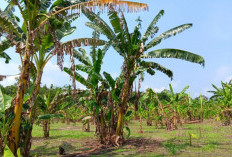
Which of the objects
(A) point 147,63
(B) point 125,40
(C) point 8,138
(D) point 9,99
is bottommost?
(C) point 8,138

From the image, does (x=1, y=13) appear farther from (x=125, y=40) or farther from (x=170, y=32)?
(x=170, y=32)

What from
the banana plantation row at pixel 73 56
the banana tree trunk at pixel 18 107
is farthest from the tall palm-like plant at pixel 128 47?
the banana tree trunk at pixel 18 107

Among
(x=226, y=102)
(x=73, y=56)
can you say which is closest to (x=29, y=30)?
(x=73, y=56)

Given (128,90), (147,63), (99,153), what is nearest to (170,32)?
(147,63)

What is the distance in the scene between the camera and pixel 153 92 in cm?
1264

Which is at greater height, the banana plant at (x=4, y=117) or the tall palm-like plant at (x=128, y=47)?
the tall palm-like plant at (x=128, y=47)

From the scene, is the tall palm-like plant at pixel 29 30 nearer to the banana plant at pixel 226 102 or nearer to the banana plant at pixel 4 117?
the banana plant at pixel 4 117

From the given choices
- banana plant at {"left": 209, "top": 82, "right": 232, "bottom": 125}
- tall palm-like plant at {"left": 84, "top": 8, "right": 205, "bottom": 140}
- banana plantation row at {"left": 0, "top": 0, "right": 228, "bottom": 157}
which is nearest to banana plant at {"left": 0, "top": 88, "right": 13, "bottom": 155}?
banana plantation row at {"left": 0, "top": 0, "right": 228, "bottom": 157}

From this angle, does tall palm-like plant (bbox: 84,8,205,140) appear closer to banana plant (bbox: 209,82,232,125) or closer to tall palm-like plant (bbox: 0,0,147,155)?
tall palm-like plant (bbox: 0,0,147,155)

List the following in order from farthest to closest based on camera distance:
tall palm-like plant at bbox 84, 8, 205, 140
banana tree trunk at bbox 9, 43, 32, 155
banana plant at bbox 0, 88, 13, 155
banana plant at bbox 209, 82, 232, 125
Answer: banana plant at bbox 209, 82, 232, 125
tall palm-like plant at bbox 84, 8, 205, 140
banana tree trunk at bbox 9, 43, 32, 155
banana plant at bbox 0, 88, 13, 155

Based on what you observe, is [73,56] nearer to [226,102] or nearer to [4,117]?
[4,117]

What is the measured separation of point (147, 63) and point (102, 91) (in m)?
2.65

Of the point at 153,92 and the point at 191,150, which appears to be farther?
the point at 153,92

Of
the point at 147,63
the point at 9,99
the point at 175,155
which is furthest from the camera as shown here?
the point at 147,63
